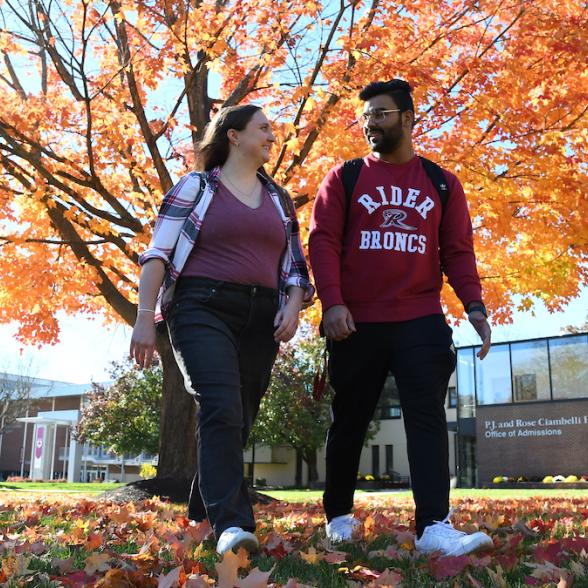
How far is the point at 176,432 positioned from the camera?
Answer: 810 centimetres

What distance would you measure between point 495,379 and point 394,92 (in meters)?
28.6

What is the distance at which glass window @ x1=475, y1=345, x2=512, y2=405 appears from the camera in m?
30.0

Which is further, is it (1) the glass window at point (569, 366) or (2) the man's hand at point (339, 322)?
(1) the glass window at point (569, 366)

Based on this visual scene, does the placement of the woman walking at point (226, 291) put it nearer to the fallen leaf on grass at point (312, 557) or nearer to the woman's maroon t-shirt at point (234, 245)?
the woman's maroon t-shirt at point (234, 245)

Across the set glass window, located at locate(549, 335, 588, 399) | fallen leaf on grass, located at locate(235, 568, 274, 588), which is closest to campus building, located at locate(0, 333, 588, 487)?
glass window, located at locate(549, 335, 588, 399)

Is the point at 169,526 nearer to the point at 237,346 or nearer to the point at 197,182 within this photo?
the point at 237,346

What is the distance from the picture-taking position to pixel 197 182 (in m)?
3.36

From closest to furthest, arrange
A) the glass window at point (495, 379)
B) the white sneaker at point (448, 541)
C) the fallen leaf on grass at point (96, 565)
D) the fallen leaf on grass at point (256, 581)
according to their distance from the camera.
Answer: the fallen leaf on grass at point (256, 581), the fallen leaf on grass at point (96, 565), the white sneaker at point (448, 541), the glass window at point (495, 379)

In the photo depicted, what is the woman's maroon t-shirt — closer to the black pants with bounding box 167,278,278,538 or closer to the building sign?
the black pants with bounding box 167,278,278,538

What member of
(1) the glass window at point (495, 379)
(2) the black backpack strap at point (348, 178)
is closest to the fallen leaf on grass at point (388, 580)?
(2) the black backpack strap at point (348, 178)

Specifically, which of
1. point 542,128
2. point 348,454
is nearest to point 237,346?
point 348,454

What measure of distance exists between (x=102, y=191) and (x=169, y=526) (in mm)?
5430

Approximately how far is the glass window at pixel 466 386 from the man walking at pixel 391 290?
2904 cm

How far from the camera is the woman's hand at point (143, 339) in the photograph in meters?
3.02
